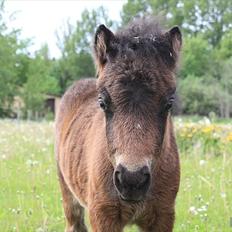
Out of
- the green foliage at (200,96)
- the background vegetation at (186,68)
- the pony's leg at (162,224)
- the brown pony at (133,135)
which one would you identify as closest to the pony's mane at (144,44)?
the brown pony at (133,135)

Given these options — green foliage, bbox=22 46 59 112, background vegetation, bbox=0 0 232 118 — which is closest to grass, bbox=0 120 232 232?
background vegetation, bbox=0 0 232 118

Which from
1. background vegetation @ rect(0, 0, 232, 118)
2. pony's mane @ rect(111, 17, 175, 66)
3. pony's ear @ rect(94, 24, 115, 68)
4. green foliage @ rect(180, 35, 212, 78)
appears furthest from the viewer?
green foliage @ rect(180, 35, 212, 78)

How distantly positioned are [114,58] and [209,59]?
60877mm

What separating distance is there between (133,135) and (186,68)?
38.5m

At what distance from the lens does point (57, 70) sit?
67.4 metres

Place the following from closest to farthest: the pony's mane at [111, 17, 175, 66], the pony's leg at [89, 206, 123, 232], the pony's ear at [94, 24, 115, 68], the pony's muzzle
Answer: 1. the pony's muzzle
2. the pony's mane at [111, 17, 175, 66]
3. the pony's ear at [94, 24, 115, 68]
4. the pony's leg at [89, 206, 123, 232]

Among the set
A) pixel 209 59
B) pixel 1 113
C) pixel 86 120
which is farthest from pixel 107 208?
pixel 209 59

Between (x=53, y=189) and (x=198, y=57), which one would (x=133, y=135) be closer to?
(x=53, y=189)

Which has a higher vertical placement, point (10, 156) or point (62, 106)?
point (62, 106)

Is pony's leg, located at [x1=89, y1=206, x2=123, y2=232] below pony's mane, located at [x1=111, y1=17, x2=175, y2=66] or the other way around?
below

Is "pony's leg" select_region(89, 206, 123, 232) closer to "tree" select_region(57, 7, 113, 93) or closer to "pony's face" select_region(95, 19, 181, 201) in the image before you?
"pony's face" select_region(95, 19, 181, 201)

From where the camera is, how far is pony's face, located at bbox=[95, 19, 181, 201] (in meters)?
3.32

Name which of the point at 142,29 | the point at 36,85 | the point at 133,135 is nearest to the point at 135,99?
the point at 133,135

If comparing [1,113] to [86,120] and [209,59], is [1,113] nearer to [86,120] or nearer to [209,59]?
[209,59]
